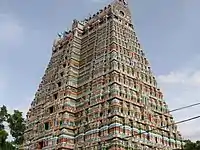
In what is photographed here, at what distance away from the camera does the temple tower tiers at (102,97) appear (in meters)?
40.2

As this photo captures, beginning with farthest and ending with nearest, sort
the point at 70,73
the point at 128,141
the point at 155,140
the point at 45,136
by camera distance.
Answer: the point at 70,73 → the point at 45,136 → the point at 155,140 → the point at 128,141

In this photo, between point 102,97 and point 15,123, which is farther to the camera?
point 15,123

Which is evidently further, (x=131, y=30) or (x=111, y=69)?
(x=131, y=30)

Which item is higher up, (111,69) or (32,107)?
(111,69)

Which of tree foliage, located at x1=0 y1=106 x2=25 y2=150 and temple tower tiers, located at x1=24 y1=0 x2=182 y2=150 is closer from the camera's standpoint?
temple tower tiers, located at x1=24 y1=0 x2=182 y2=150

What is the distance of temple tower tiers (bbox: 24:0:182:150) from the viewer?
132 feet

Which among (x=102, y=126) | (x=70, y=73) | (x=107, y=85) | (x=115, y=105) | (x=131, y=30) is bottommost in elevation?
(x=102, y=126)

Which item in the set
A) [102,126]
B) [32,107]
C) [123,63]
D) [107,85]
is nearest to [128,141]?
[102,126]

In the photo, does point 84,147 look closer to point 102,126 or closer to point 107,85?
point 102,126

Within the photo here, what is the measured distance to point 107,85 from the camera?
4294 centimetres

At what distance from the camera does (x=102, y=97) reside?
42.5m

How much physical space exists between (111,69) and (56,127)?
11.2m

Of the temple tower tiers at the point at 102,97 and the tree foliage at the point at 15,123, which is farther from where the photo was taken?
the tree foliage at the point at 15,123

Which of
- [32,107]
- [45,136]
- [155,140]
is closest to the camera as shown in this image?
[155,140]
